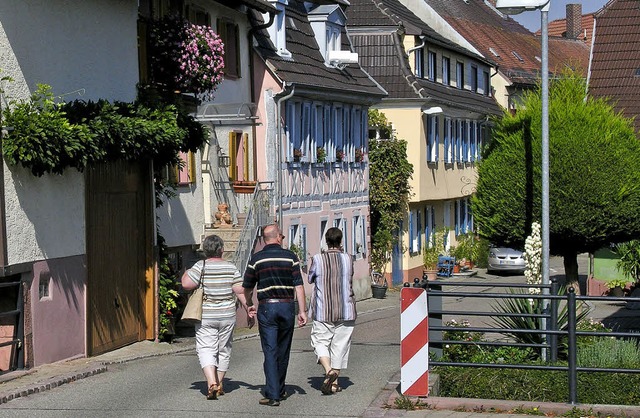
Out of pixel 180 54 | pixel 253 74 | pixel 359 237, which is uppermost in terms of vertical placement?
pixel 253 74

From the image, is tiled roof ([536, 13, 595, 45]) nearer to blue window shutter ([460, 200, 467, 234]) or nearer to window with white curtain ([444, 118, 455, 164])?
blue window shutter ([460, 200, 467, 234])

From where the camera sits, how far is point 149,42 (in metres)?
20.0

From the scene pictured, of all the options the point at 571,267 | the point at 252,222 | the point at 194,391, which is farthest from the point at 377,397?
the point at 571,267

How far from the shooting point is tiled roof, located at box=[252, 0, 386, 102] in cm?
3100

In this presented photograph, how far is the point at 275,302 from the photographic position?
12.7m

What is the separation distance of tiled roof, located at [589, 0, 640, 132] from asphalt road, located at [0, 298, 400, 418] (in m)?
11.4

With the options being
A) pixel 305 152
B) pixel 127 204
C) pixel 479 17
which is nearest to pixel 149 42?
pixel 127 204

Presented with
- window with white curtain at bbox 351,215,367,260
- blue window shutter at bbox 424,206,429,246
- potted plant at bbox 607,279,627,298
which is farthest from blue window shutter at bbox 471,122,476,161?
potted plant at bbox 607,279,627,298

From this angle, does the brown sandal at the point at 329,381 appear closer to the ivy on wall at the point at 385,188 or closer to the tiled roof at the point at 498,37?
the ivy on wall at the point at 385,188

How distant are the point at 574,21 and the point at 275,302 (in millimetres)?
72644

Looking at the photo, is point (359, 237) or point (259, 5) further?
point (359, 237)

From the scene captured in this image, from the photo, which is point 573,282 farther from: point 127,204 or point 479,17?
point 479,17

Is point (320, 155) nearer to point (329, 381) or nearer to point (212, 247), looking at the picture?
point (329, 381)

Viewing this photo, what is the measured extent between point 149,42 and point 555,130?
9178mm
